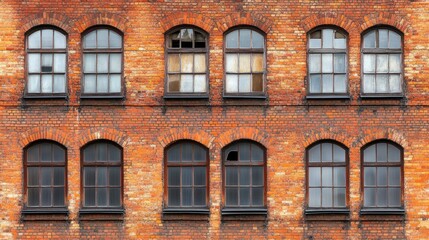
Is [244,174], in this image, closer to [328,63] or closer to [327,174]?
[327,174]

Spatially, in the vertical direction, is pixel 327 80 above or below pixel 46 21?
below

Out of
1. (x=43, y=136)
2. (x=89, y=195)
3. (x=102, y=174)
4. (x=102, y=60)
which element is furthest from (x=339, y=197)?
(x=43, y=136)

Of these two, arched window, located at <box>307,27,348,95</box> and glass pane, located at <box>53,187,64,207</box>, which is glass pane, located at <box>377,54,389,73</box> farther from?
glass pane, located at <box>53,187,64,207</box>

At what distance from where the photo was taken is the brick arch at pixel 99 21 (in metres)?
21.0

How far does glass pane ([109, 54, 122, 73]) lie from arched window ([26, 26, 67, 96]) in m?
1.15

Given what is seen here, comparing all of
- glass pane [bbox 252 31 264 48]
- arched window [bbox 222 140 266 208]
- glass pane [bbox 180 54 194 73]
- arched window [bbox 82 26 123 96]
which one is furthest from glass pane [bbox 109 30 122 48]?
arched window [bbox 222 140 266 208]

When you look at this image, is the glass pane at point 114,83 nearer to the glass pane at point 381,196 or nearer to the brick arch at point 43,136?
the brick arch at point 43,136

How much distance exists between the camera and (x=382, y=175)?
2100 centimetres

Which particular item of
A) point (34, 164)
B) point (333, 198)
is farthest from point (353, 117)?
point (34, 164)

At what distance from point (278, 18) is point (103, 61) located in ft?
14.5

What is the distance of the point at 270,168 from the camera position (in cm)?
2091

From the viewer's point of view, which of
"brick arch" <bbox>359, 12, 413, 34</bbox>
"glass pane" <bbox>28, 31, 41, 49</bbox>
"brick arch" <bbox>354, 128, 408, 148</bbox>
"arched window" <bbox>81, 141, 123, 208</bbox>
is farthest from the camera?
"glass pane" <bbox>28, 31, 41, 49</bbox>

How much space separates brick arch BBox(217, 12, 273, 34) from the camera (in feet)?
68.8

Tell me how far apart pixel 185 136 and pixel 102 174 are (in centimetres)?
225
